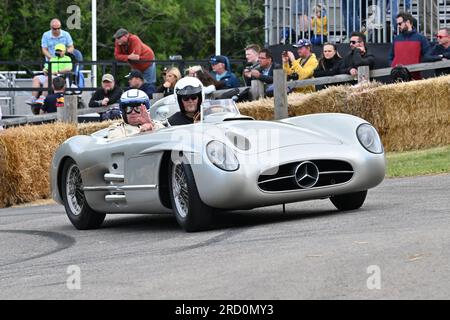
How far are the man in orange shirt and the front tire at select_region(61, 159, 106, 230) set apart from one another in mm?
9341

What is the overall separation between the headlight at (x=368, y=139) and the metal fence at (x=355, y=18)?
10619 mm

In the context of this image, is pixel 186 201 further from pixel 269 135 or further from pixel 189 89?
pixel 189 89

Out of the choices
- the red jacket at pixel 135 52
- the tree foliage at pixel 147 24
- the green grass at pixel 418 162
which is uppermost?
the tree foliage at pixel 147 24

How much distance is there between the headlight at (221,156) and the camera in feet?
33.3

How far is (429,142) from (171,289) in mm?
12091

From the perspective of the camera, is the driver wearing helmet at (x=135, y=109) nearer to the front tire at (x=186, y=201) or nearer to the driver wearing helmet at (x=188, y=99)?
the driver wearing helmet at (x=188, y=99)

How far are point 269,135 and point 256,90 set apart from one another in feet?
30.3

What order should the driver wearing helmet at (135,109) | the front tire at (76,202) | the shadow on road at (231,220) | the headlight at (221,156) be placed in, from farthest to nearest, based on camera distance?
the front tire at (76,202) → the driver wearing helmet at (135,109) → the shadow on road at (231,220) → the headlight at (221,156)

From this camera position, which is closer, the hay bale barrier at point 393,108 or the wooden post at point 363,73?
the hay bale barrier at point 393,108

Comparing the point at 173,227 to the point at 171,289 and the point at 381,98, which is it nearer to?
the point at 171,289

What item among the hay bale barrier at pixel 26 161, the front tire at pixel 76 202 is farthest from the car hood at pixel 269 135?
the hay bale barrier at pixel 26 161

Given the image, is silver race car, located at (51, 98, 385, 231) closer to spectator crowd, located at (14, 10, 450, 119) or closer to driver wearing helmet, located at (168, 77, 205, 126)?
driver wearing helmet, located at (168, 77, 205, 126)

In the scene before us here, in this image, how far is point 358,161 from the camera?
10.7 m
